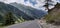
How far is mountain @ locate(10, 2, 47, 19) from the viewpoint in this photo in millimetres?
5535

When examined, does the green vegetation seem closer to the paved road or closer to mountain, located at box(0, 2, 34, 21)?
the paved road

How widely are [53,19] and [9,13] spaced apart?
1536mm

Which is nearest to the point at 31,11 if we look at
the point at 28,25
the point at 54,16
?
the point at 28,25

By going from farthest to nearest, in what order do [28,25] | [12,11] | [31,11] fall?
[31,11]
[12,11]
[28,25]

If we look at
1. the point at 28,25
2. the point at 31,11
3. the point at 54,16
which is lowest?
the point at 28,25

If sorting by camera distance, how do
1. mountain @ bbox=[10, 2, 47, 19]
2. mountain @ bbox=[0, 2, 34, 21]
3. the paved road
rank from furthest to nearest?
1. mountain @ bbox=[10, 2, 47, 19]
2. mountain @ bbox=[0, 2, 34, 21]
3. the paved road

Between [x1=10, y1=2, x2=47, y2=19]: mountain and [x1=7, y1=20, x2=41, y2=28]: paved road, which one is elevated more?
[x1=10, y1=2, x2=47, y2=19]: mountain

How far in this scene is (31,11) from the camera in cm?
569

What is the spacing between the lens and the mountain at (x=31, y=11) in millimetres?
5535

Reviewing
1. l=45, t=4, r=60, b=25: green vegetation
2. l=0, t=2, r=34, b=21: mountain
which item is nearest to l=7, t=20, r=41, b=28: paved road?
l=0, t=2, r=34, b=21: mountain

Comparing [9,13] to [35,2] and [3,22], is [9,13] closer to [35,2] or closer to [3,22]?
[3,22]

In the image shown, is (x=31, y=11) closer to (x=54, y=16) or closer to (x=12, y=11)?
(x=12, y=11)

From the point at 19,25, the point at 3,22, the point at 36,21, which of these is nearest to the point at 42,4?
the point at 36,21

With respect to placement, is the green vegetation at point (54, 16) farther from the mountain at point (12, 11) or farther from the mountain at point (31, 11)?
the mountain at point (12, 11)
